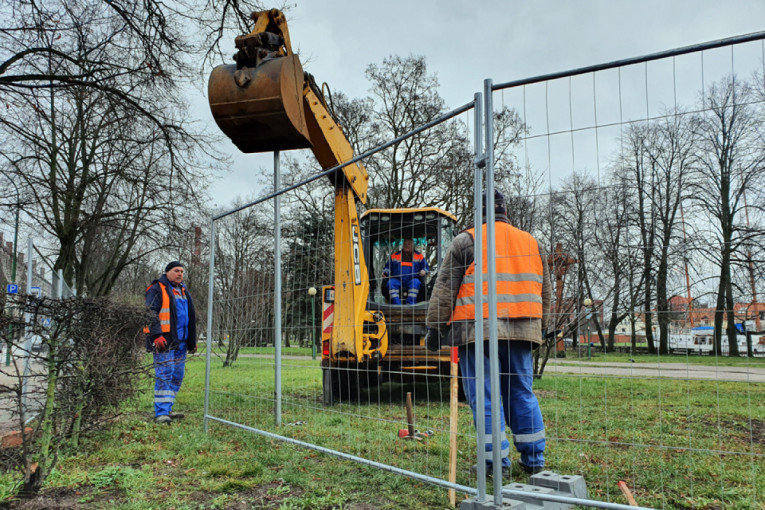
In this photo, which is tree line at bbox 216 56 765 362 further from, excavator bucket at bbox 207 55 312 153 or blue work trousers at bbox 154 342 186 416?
blue work trousers at bbox 154 342 186 416

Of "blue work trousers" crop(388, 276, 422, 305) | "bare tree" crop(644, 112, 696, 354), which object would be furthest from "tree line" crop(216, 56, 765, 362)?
"blue work trousers" crop(388, 276, 422, 305)

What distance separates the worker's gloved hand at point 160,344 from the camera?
18.4 ft

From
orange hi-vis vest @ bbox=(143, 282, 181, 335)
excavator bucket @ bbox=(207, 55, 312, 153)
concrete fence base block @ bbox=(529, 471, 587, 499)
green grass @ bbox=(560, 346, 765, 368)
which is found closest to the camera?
green grass @ bbox=(560, 346, 765, 368)

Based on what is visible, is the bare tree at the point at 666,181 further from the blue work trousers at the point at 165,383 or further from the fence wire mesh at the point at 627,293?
the blue work trousers at the point at 165,383

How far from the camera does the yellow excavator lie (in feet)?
14.6

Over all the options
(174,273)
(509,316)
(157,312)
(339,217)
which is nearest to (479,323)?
(509,316)

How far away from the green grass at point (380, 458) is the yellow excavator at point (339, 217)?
0.63 m

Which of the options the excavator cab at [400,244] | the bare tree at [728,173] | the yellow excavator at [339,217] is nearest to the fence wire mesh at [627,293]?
the bare tree at [728,173]

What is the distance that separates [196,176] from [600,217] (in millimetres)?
9242

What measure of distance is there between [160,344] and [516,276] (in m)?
4.10

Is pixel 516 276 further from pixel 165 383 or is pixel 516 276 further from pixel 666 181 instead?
pixel 165 383

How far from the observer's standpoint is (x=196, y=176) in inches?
410

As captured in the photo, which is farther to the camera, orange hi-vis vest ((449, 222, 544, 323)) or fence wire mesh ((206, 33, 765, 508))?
orange hi-vis vest ((449, 222, 544, 323))

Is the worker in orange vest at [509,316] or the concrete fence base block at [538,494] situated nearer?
the concrete fence base block at [538,494]
